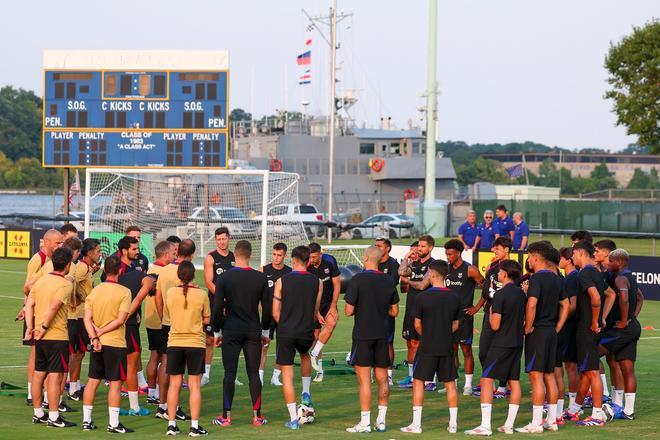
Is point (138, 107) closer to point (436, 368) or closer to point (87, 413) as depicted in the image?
point (87, 413)

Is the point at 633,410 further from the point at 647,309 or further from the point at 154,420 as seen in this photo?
the point at 647,309

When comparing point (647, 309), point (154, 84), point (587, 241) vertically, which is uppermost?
point (154, 84)

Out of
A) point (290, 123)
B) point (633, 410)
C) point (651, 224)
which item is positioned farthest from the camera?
point (290, 123)

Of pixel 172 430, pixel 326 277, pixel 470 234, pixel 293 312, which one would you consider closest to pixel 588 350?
pixel 293 312

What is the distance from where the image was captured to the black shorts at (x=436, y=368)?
465 inches

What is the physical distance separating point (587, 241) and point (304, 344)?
3539mm

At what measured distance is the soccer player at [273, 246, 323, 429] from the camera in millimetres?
12188

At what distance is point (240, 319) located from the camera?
12234 millimetres

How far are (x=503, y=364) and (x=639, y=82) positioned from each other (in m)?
46.0

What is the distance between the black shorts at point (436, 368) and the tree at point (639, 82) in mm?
45087

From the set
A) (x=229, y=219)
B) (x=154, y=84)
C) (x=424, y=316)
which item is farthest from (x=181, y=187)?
(x=424, y=316)

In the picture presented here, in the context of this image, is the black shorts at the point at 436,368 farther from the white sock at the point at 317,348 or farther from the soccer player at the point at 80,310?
the soccer player at the point at 80,310

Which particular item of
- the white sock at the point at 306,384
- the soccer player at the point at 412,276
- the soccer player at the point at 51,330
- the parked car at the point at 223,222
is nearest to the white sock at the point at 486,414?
the white sock at the point at 306,384

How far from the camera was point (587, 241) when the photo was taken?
13125mm
